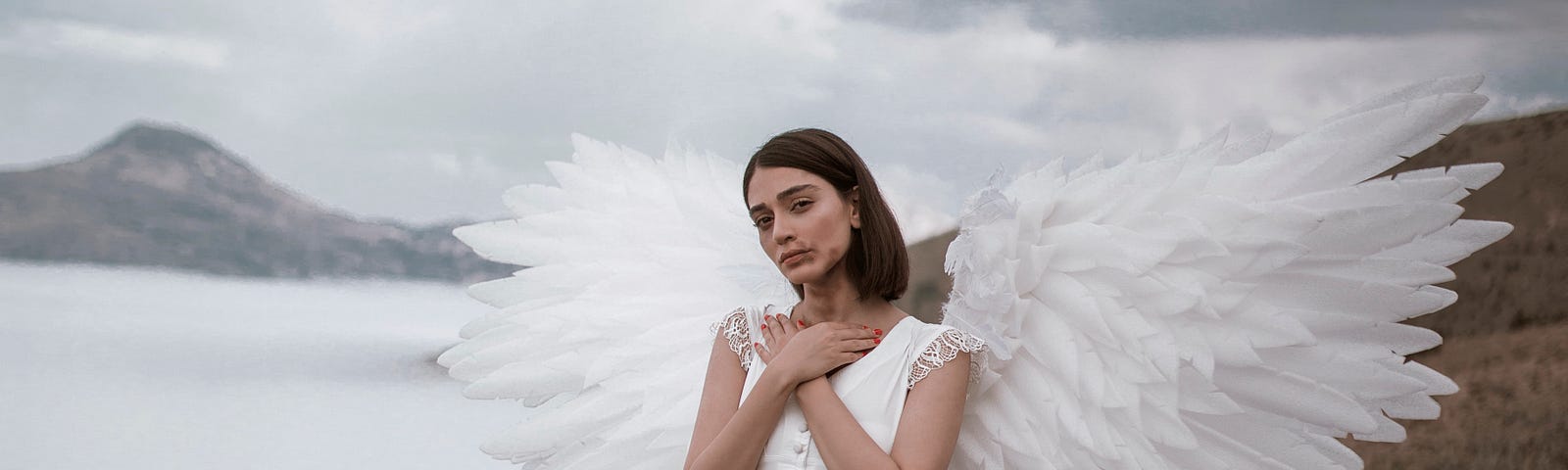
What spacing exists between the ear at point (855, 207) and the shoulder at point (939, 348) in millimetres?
156

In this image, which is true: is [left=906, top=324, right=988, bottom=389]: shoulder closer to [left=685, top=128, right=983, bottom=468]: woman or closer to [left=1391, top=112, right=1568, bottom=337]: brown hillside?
[left=685, top=128, right=983, bottom=468]: woman

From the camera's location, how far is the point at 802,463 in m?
1.31

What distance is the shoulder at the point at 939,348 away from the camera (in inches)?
50.9

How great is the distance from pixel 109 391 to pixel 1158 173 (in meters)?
4.23

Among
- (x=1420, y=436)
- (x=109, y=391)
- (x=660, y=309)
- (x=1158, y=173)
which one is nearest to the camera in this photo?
(x=1158, y=173)

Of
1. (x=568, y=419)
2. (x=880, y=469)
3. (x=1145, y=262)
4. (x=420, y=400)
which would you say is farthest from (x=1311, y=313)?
(x=420, y=400)

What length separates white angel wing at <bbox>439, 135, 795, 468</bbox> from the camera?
1679mm

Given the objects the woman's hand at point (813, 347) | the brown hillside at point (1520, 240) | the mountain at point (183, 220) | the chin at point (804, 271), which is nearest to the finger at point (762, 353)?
the woman's hand at point (813, 347)

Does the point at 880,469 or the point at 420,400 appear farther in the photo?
the point at 420,400

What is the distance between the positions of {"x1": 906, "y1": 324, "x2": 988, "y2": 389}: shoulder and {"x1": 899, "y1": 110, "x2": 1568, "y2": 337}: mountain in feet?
5.57

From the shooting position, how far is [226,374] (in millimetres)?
4531

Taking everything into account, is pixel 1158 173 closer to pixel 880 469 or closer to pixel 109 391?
pixel 880 469

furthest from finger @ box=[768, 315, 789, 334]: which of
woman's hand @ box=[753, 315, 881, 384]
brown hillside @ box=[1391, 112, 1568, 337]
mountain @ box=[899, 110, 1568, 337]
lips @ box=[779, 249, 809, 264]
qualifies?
brown hillside @ box=[1391, 112, 1568, 337]

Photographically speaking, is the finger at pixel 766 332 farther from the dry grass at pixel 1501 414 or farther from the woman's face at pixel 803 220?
the dry grass at pixel 1501 414
